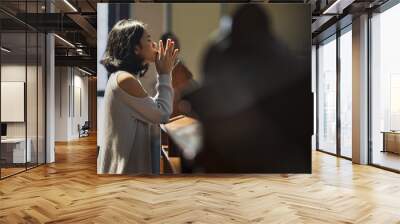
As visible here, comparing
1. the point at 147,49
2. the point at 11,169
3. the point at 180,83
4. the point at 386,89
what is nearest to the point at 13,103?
the point at 11,169

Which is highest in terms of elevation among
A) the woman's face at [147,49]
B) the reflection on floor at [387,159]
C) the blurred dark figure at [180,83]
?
the woman's face at [147,49]

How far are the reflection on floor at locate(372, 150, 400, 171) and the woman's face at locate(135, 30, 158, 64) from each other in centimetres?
495

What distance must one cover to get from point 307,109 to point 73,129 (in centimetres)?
1271

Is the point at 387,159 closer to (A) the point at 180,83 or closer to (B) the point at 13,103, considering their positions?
(A) the point at 180,83

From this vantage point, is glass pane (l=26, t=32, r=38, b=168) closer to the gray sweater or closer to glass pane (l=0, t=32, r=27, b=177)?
Answer: glass pane (l=0, t=32, r=27, b=177)

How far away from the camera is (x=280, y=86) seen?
6453 mm

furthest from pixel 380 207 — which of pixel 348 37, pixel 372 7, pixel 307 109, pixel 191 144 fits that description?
pixel 348 37

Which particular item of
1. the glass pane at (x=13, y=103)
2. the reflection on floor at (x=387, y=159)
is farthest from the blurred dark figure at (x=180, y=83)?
the reflection on floor at (x=387, y=159)

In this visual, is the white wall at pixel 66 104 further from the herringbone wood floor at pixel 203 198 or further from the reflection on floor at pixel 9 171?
the herringbone wood floor at pixel 203 198

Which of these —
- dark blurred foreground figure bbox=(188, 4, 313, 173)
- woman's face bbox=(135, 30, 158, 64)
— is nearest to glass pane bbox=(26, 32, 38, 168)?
woman's face bbox=(135, 30, 158, 64)

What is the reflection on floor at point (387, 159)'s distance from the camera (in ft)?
24.0

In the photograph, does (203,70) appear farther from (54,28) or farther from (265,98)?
(54,28)

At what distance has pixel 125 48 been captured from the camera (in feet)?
20.9

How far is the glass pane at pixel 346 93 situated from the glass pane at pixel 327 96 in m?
0.51
